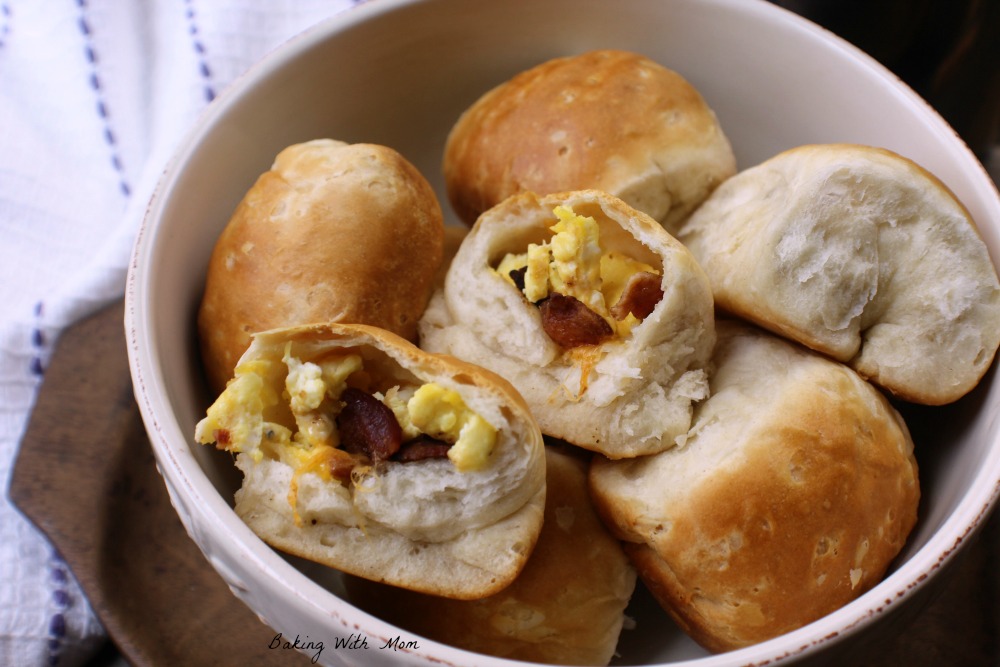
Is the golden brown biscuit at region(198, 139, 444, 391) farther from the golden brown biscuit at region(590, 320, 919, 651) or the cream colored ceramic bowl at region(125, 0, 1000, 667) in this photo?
the golden brown biscuit at region(590, 320, 919, 651)

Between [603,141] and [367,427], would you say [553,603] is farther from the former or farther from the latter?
[603,141]

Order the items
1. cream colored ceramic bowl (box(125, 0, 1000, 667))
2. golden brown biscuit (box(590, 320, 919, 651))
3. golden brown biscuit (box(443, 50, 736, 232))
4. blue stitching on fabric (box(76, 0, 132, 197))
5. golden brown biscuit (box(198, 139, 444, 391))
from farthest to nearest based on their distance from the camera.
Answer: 1. blue stitching on fabric (box(76, 0, 132, 197))
2. golden brown biscuit (box(443, 50, 736, 232))
3. golden brown biscuit (box(198, 139, 444, 391))
4. golden brown biscuit (box(590, 320, 919, 651))
5. cream colored ceramic bowl (box(125, 0, 1000, 667))

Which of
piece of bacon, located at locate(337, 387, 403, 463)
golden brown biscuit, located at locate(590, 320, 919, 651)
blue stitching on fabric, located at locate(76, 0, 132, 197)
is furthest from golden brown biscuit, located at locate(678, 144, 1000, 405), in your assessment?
blue stitching on fabric, located at locate(76, 0, 132, 197)

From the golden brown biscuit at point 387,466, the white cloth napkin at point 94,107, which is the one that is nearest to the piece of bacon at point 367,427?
the golden brown biscuit at point 387,466

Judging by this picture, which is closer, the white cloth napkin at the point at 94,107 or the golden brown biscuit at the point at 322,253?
the golden brown biscuit at the point at 322,253

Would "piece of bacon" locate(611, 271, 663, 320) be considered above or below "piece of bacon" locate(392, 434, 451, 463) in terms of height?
above

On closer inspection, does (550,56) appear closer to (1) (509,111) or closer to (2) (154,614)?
(1) (509,111)

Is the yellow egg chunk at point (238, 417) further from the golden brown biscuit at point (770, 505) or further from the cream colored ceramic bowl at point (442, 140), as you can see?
the golden brown biscuit at point (770, 505)
